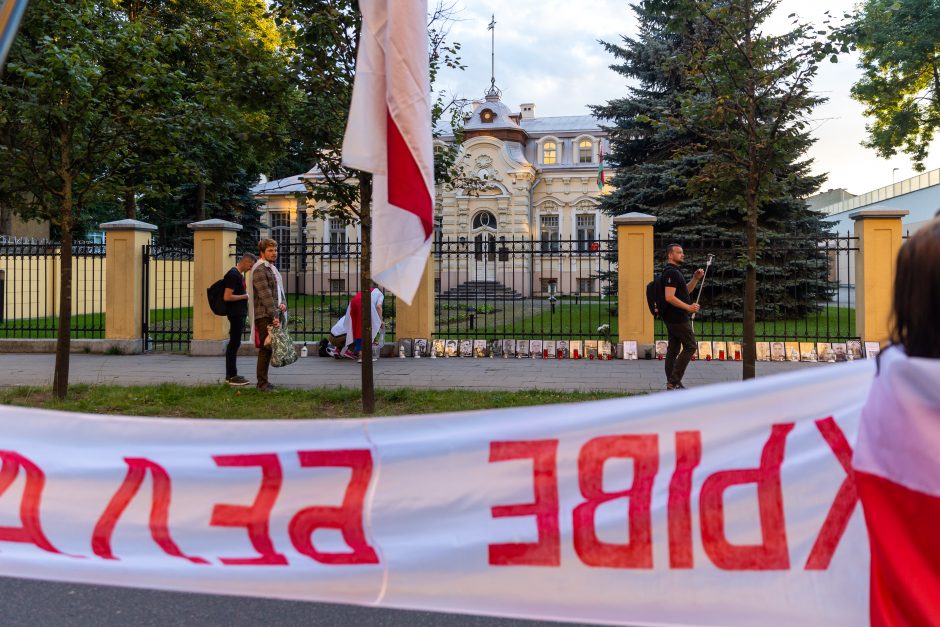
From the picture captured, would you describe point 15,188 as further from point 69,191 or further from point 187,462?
point 187,462

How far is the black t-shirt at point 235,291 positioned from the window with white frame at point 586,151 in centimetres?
3916

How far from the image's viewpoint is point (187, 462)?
3.00 m

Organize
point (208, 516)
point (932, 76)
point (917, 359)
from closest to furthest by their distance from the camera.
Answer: point (917, 359)
point (208, 516)
point (932, 76)

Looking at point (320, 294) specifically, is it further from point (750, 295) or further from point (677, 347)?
point (750, 295)

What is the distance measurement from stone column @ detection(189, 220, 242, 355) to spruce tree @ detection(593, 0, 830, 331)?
1079 cm

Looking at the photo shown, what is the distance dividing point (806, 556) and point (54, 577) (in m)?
Result: 2.71

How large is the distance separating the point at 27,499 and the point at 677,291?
8652 millimetres

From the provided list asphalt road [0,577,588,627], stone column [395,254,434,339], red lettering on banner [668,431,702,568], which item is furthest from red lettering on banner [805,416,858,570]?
stone column [395,254,434,339]

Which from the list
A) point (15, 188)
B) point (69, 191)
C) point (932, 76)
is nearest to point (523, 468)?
point (69, 191)

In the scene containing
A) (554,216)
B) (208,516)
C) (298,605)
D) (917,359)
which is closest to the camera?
(917,359)

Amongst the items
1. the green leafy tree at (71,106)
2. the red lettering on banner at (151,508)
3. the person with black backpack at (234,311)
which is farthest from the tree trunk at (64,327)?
the red lettering on banner at (151,508)

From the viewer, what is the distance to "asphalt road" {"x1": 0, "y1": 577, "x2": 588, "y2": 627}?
4039 mm

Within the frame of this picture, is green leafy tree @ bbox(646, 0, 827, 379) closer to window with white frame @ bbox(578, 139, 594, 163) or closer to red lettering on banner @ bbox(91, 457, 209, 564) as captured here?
red lettering on banner @ bbox(91, 457, 209, 564)

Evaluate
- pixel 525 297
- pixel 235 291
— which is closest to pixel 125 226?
pixel 235 291
